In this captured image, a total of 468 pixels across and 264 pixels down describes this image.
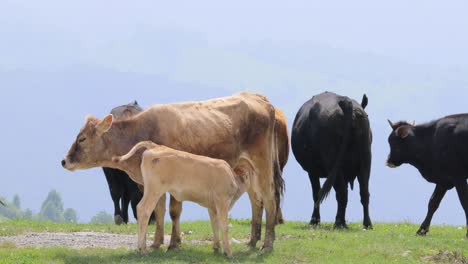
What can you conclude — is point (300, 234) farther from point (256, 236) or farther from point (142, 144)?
point (142, 144)

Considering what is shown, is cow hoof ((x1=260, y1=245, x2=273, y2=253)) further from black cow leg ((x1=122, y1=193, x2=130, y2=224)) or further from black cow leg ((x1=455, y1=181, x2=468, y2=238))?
black cow leg ((x1=122, y1=193, x2=130, y2=224))

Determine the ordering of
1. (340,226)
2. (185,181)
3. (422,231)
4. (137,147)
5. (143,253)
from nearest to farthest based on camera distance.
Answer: (185,181) < (143,253) < (137,147) < (422,231) < (340,226)

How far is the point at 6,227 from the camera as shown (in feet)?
75.6

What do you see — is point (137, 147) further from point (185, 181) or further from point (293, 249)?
point (293, 249)

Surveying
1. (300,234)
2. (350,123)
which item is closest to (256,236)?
(300,234)

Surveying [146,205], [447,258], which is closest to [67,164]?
[146,205]

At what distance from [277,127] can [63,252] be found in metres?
7.99

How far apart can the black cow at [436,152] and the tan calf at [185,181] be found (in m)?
6.57

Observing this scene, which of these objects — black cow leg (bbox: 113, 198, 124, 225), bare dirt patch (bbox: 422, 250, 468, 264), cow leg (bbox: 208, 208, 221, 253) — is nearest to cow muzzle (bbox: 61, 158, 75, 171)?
cow leg (bbox: 208, 208, 221, 253)

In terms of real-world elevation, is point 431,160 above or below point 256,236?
above

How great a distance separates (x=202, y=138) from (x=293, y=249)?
95.4 inches

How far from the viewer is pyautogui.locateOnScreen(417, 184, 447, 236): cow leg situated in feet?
76.6

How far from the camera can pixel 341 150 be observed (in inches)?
960

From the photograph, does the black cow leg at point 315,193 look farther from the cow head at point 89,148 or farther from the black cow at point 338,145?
the cow head at point 89,148
